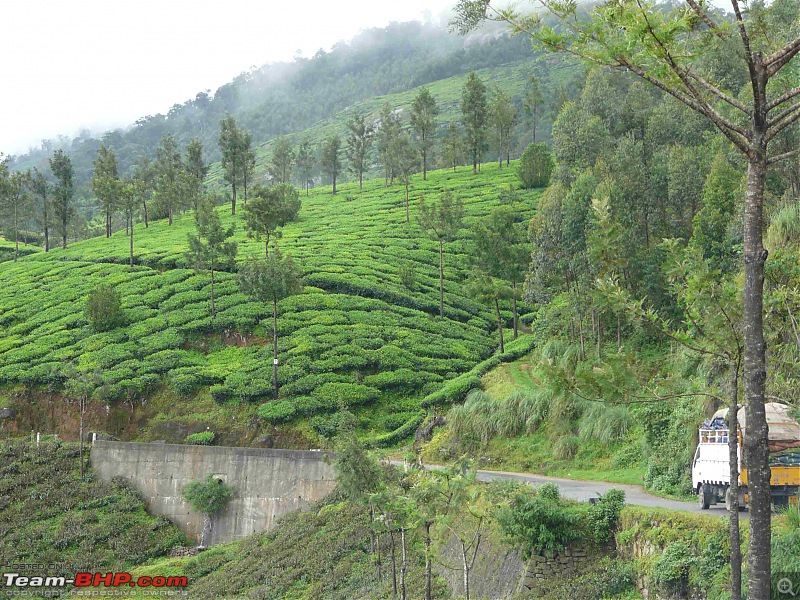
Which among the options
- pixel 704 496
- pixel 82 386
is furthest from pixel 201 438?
pixel 704 496

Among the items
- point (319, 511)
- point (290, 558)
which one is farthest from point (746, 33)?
point (319, 511)

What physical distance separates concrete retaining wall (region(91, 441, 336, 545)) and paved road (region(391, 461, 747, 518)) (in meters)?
7.12

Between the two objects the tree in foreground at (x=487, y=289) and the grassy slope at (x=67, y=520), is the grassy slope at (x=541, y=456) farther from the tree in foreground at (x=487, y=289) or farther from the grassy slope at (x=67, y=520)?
the grassy slope at (x=67, y=520)

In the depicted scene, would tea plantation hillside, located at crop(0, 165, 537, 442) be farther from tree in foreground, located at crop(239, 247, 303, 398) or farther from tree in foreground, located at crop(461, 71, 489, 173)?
tree in foreground, located at crop(461, 71, 489, 173)

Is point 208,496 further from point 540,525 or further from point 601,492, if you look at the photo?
point 540,525

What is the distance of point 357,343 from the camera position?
41.1 meters

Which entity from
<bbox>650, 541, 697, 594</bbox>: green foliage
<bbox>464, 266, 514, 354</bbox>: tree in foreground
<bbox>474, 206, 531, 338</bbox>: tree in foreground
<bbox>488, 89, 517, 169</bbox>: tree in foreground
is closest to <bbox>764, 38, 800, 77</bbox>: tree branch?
<bbox>650, 541, 697, 594</bbox>: green foliage

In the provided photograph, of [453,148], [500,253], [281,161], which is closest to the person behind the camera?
[500,253]

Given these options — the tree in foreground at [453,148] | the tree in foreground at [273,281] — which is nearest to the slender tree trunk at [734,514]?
the tree in foreground at [273,281]

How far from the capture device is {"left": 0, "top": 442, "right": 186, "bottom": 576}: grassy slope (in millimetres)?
28234

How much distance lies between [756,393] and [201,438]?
31402 mm

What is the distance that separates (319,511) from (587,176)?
17385mm

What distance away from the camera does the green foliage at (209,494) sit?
29.7 meters

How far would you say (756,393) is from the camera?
688cm
